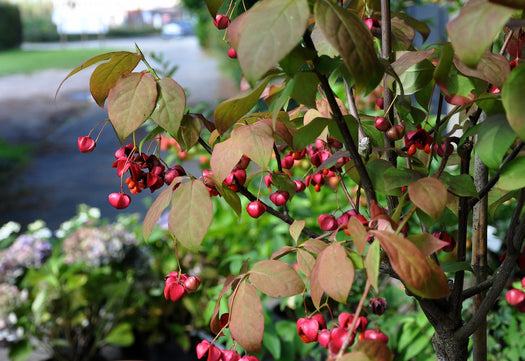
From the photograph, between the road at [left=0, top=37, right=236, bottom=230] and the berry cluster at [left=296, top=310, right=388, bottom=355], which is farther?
the road at [left=0, top=37, right=236, bottom=230]

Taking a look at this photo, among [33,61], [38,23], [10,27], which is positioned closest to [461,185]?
[33,61]

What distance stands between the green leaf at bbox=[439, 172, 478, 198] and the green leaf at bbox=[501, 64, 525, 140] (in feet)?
0.65

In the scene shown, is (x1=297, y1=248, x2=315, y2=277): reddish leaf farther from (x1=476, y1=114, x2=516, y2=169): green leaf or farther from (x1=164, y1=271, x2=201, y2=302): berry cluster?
(x1=476, y1=114, x2=516, y2=169): green leaf

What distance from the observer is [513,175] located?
2.07 ft

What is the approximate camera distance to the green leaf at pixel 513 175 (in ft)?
2.03

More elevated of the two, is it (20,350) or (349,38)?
(349,38)

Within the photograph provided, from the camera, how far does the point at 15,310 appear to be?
6.32ft

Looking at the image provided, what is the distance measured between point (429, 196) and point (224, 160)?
24 centimetres

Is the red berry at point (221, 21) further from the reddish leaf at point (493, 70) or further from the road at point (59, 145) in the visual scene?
the reddish leaf at point (493, 70)

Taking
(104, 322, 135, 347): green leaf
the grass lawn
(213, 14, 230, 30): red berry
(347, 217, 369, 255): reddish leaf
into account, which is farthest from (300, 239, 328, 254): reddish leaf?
the grass lawn

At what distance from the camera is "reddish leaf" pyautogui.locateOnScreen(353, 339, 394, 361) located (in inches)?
20.2

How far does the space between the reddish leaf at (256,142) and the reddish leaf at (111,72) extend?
0.51ft

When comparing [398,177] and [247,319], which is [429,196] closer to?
[398,177]

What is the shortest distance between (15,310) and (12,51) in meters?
24.6
